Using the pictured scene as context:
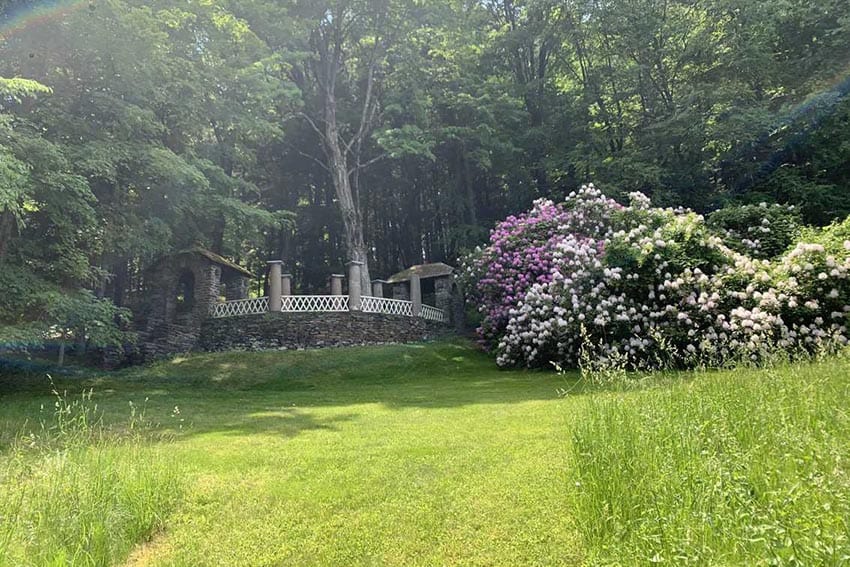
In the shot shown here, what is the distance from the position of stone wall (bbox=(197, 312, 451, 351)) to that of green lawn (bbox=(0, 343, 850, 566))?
11.6 metres

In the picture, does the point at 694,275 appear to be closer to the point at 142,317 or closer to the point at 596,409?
the point at 596,409

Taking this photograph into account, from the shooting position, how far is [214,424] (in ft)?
25.3

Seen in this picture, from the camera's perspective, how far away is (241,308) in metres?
18.9

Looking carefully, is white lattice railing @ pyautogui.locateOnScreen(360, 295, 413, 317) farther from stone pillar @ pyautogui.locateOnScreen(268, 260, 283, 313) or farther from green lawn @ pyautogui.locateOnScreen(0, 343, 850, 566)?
green lawn @ pyautogui.locateOnScreen(0, 343, 850, 566)

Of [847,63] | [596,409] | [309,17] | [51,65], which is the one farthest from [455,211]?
[596,409]

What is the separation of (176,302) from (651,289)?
1630cm

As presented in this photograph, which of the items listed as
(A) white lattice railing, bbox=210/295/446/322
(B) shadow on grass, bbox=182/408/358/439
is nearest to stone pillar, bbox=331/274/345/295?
(A) white lattice railing, bbox=210/295/446/322

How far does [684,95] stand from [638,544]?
19993 millimetres

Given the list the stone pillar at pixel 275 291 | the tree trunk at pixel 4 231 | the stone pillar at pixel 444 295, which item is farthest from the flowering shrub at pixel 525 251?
the tree trunk at pixel 4 231

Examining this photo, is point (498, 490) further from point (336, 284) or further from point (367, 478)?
point (336, 284)

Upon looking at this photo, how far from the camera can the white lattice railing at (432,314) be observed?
71.1 ft

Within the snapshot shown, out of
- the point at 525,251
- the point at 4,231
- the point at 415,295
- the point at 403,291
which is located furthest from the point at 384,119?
the point at 4,231

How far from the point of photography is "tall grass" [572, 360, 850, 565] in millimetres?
2141

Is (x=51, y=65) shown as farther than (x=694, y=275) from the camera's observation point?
Yes
